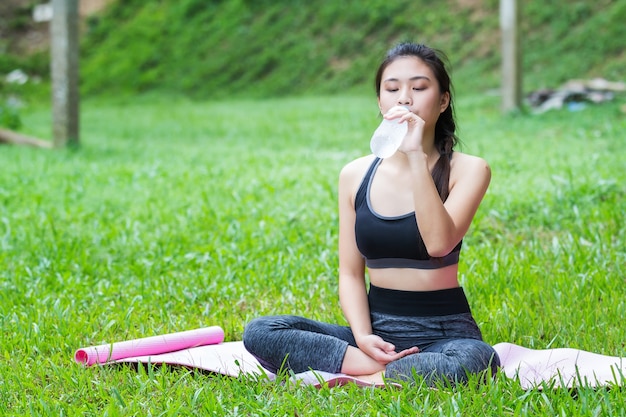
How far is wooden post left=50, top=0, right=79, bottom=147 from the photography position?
10062 mm

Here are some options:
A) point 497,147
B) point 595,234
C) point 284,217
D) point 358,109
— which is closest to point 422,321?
point 595,234

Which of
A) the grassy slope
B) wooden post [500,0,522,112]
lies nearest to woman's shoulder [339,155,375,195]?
wooden post [500,0,522,112]

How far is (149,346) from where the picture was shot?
3092 mm

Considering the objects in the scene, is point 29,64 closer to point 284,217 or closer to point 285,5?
point 285,5

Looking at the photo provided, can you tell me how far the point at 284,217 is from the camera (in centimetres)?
548

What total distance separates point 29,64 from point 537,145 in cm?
1814

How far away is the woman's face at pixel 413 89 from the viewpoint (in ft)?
9.12

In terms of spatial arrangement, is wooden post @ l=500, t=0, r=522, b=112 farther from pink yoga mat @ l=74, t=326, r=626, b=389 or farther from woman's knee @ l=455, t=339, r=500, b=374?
woman's knee @ l=455, t=339, r=500, b=374

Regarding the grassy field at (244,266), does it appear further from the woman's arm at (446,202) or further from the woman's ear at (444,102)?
the woman's ear at (444,102)

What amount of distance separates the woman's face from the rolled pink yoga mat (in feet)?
3.52

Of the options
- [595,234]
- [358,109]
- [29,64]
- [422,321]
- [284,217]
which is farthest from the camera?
[29,64]

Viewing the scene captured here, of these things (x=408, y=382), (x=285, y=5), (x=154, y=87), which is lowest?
(x=408, y=382)

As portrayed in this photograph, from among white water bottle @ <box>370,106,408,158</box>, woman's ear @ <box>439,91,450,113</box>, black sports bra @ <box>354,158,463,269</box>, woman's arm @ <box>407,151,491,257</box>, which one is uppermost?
woman's ear @ <box>439,91,450,113</box>

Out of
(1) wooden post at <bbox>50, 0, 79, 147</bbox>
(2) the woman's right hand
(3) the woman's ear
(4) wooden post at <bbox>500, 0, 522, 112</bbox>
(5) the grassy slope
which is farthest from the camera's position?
(5) the grassy slope
